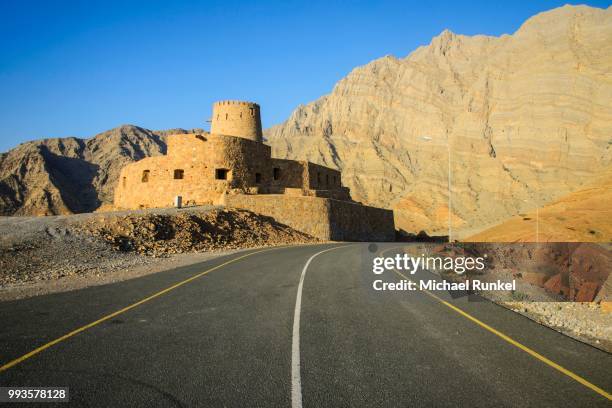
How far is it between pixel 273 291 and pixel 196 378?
6016 mm

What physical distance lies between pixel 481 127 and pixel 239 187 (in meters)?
69.2

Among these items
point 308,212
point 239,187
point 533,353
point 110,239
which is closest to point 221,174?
point 239,187

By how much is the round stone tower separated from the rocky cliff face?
29968mm

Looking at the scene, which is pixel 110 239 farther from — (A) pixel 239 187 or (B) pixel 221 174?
(B) pixel 221 174

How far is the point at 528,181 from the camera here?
79.2 meters

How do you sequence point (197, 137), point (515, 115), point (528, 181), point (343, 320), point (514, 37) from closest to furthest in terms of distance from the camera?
1. point (343, 320)
2. point (197, 137)
3. point (528, 181)
4. point (515, 115)
5. point (514, 37)

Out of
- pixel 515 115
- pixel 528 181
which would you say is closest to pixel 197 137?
pixel 528 181

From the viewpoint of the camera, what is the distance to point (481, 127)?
92250 millimetres

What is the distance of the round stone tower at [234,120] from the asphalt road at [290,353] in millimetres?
41620

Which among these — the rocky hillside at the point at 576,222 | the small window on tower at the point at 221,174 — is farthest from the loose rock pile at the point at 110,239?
the rocky hillside at the point at 576,222

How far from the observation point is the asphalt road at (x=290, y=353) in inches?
193

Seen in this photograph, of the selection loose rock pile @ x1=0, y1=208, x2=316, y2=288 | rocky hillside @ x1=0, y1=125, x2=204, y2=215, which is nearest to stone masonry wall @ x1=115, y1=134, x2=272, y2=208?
loose rock pile @ x1=0, y1=208, x2=316, y2=288

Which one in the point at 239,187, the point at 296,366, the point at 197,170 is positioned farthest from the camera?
the point at 239,187

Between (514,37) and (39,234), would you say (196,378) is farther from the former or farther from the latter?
(514,37)
